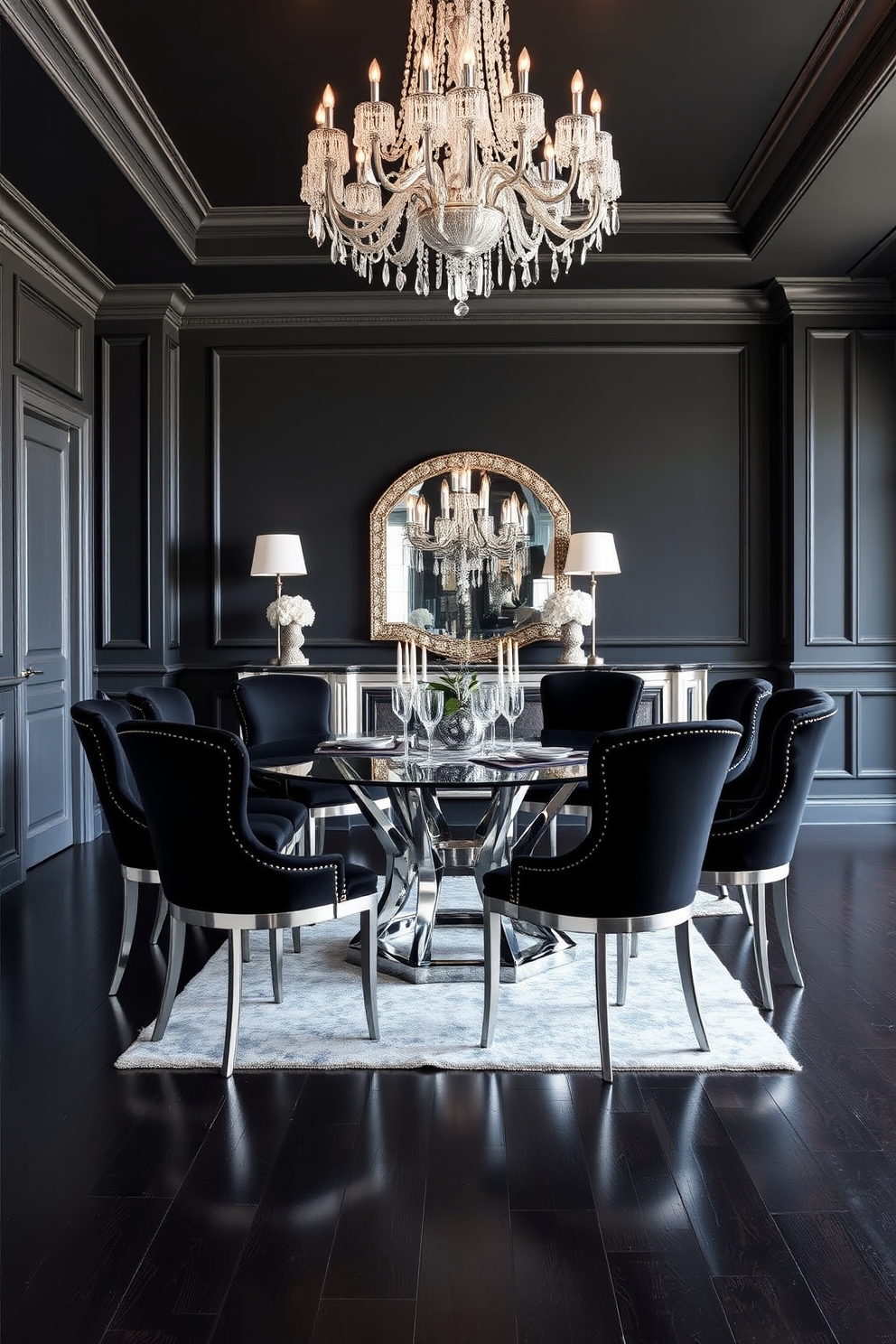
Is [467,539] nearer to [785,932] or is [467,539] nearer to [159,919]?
[159,919]

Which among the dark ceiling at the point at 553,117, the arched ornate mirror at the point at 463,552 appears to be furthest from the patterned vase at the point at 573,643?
the dark ceiling at the point at 553,117

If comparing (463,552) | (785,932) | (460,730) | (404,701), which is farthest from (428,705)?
(463,552)

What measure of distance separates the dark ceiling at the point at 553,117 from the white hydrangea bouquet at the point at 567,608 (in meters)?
1.81

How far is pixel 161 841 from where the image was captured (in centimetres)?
273

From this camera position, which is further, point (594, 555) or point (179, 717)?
point (594, 555)

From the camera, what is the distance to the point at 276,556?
571 cm

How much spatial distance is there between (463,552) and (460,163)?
3218 millimetres

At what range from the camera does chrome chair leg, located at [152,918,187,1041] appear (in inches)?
111

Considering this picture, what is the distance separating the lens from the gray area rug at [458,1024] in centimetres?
273

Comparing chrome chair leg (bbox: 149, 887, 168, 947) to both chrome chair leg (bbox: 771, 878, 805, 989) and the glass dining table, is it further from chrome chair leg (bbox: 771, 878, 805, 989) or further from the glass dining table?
chrome chair leg (bbox: 771, 878, 805, 989)

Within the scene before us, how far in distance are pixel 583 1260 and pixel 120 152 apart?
4.39 meters

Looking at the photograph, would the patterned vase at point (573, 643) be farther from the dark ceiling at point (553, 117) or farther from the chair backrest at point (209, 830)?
the chair backrest at point (209, 830)

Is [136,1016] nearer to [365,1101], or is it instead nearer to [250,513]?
[365,1101]

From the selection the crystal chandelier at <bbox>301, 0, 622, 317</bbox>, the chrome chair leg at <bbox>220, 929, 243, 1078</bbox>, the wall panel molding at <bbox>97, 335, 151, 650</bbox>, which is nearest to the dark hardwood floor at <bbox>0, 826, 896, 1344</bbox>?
the chrome chair leg at <bbox>220, 929, 243, 1078</bbox>
